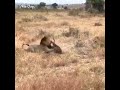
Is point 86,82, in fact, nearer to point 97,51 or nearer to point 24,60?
point 24,60

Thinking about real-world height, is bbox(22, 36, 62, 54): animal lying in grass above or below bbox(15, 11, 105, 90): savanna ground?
above

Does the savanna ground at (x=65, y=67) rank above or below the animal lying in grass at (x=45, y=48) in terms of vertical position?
below

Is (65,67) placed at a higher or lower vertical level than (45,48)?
lower

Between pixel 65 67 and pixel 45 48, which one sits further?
pixel 45 48

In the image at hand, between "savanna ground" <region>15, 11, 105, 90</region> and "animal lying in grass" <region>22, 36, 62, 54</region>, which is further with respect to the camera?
"animal lying in grass" <region>22, 36, 62, 54</region>

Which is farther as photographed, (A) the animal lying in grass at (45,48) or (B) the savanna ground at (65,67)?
(A) the animal lying in grass at (45,48)
